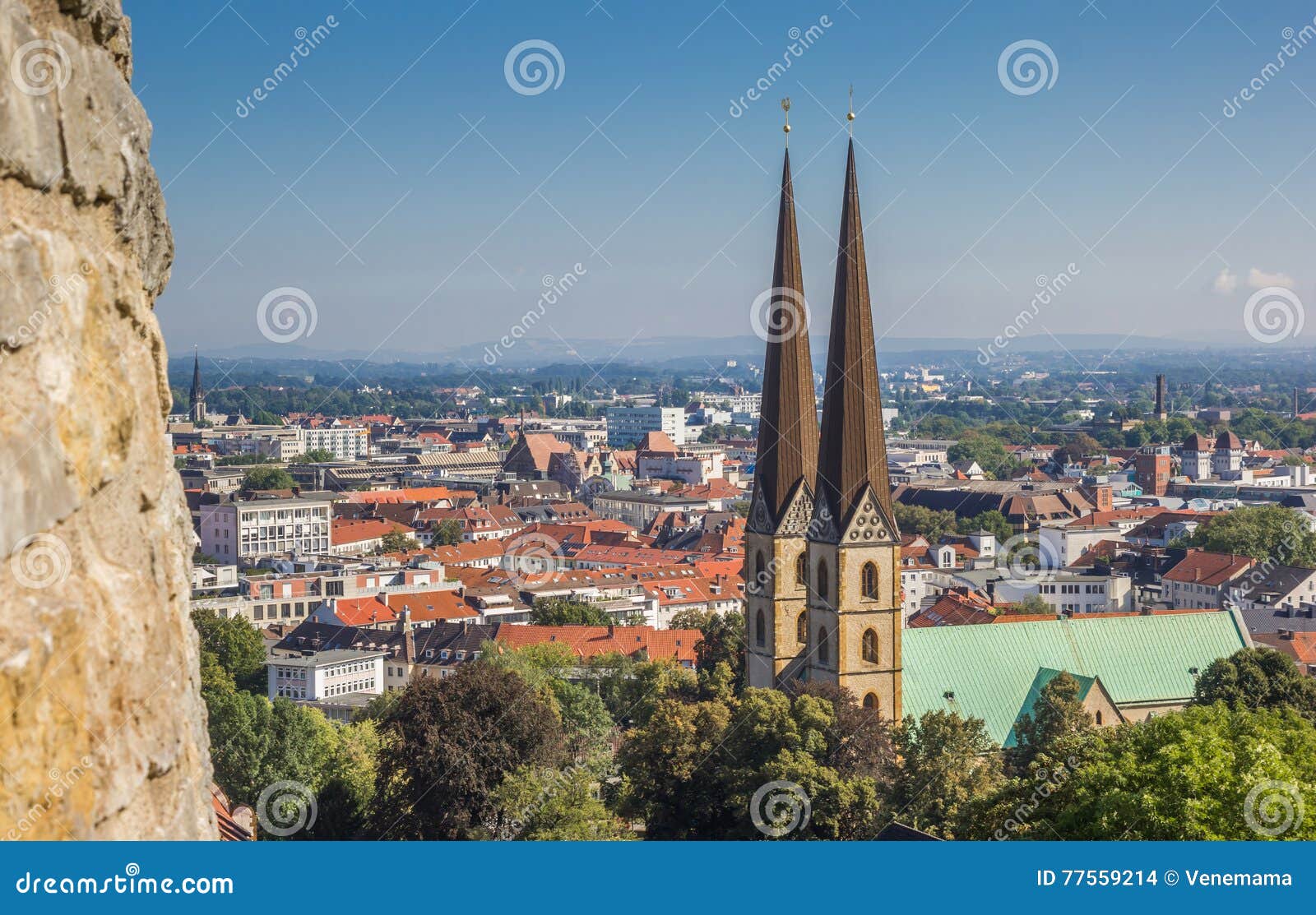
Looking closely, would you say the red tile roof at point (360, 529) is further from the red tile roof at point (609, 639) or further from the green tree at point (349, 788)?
the green tree at point (349, 788)

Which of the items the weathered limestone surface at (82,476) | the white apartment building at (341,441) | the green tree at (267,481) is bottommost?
the green tree at (267,481)

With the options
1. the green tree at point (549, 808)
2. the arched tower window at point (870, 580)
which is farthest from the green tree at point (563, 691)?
the arched tower window at point (870, 580)

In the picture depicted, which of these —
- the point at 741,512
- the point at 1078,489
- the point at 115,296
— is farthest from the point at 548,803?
the point at 1078,489

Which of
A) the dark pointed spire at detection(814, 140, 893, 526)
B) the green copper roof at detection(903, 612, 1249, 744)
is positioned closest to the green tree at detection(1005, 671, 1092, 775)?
the green copper roof at detection(903, 612, 1249, 744)

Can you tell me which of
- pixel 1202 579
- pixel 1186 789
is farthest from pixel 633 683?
pixel 1202 579

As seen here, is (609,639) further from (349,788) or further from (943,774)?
(943,774)

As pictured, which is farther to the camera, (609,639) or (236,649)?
(609,639)
